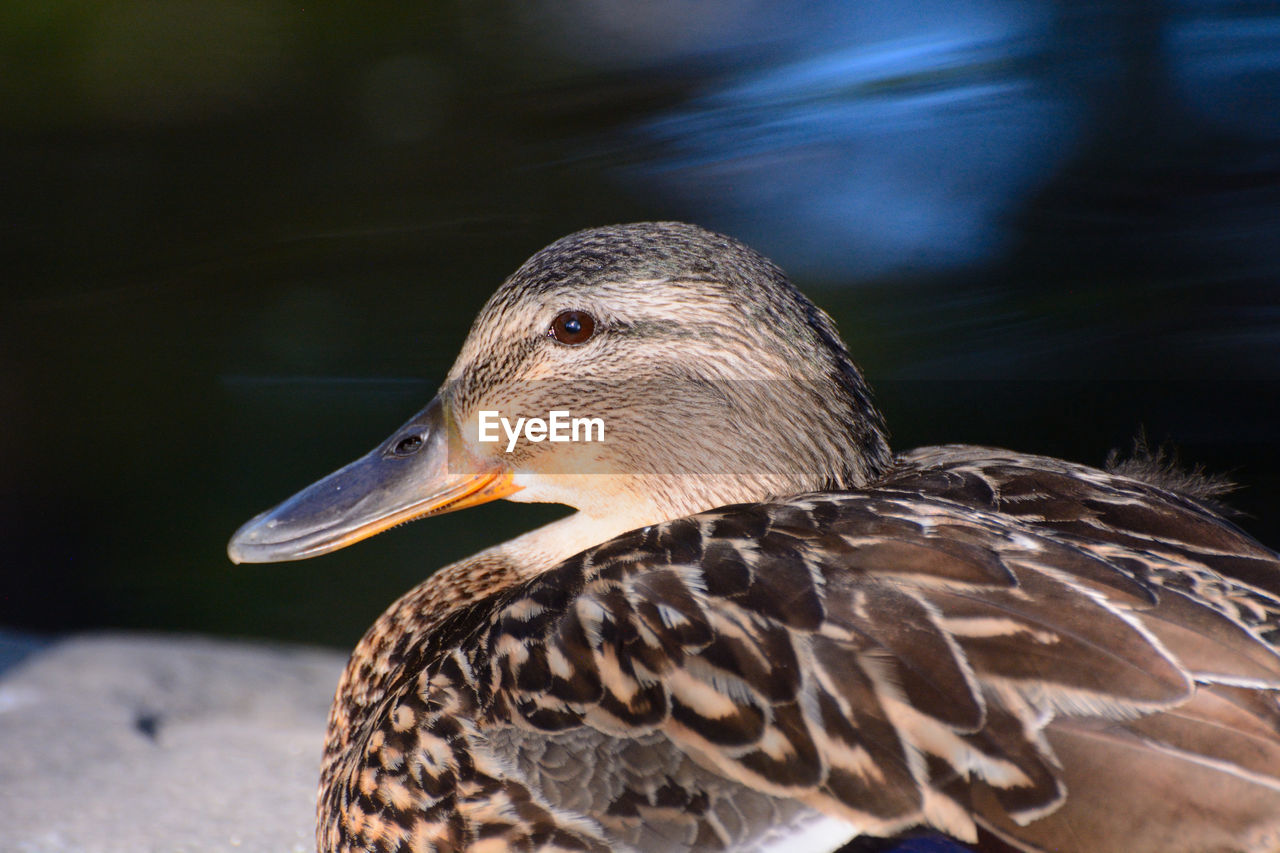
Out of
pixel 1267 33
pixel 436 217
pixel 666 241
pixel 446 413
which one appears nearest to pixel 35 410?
pixel 436 217

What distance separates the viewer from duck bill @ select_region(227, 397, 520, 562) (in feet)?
4.84

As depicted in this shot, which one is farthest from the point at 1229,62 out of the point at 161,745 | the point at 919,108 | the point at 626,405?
the point at 161,745

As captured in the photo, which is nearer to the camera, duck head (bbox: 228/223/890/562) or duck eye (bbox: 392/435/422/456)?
duck head (bbox: 228/223/890/562)

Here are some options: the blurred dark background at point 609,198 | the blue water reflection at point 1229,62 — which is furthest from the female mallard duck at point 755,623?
the blue water reflection at point 1229,62

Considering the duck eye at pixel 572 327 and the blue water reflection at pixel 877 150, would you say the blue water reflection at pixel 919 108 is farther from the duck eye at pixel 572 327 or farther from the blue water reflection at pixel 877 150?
the duck eye at pixel 572 327

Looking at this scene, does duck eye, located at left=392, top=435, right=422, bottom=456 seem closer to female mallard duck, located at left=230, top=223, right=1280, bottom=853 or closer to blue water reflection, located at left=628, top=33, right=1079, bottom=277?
female mallard duck, located at left=230, top=223, right=1280, bottom=853

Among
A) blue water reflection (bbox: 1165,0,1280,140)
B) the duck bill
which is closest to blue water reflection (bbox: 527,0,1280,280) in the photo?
blue water reflection (bbox: 1165,0,1280,140)

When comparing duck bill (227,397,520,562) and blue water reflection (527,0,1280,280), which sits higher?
blue water reflection (527,0,1280,280)

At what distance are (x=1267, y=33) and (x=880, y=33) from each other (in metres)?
0.75

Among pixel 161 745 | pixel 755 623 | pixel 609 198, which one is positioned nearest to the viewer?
pixel 755 623

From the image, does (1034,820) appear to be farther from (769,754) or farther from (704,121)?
(704,121)

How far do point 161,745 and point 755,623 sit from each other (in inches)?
59.6

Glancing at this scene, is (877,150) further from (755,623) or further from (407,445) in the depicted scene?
(755,623)

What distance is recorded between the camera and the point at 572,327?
Result: 4.69 feet
